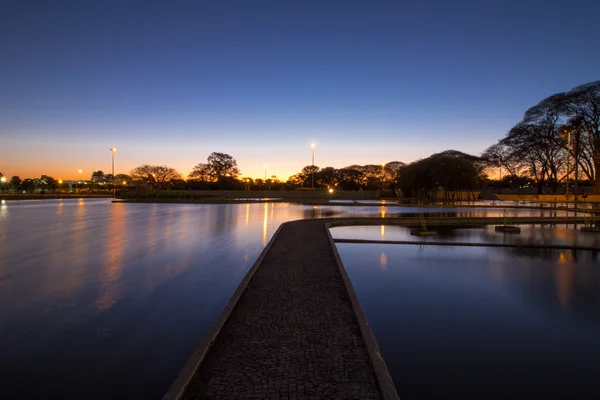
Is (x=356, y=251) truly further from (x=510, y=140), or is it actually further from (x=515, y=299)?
(x=510, y=140)

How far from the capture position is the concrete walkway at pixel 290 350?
3.29 metres

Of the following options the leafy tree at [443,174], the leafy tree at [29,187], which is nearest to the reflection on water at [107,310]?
the leafy tree at [443,174]

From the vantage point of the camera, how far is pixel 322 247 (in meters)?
10.4

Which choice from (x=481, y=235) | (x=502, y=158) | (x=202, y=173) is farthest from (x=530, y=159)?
(x=202, y=173)

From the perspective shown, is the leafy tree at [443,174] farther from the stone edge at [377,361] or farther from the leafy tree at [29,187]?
the leafy tree at [29,187]

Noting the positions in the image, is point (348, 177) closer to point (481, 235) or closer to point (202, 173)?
point (202, 173)

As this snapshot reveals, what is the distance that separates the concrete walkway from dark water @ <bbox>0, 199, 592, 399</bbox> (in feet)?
1.89

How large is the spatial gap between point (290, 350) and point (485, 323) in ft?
11.3

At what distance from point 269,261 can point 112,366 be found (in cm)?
466

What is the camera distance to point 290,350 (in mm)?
4051

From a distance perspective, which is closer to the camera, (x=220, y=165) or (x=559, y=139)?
(x=559, y=139)

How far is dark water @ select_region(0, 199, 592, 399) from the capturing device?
156 inches

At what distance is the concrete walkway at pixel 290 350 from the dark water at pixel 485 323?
59cm

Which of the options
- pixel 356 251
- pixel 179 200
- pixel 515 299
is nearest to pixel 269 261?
pixel 356 251
